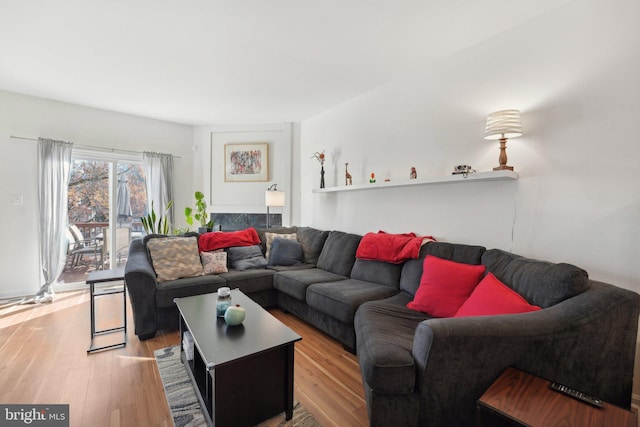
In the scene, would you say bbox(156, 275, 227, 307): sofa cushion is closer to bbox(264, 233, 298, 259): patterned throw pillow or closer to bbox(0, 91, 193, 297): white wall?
bbox(264, 233, 298, 259): patterned throw pillow

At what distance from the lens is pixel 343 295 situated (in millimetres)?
2430

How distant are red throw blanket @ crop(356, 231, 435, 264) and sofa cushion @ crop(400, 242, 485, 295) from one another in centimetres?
6

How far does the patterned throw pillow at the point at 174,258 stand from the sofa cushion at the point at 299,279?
2.73 ft

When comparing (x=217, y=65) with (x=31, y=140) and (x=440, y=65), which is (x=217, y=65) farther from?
(x=31, y=140)

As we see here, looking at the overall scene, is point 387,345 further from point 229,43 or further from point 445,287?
point 229,43

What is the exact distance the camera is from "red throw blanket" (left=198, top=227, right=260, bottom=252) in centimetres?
348

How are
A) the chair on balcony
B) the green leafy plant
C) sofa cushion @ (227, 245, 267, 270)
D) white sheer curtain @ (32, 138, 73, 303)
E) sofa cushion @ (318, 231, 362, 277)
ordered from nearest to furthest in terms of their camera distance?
sofa cushion @ (318, 231, 362, 277) < sofa cushion @ (227, 245, 267, 270) < white sheer curtain @ (32, 138, 73, 303) < the chair on balcony < the green leafy plant

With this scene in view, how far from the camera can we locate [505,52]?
230cm

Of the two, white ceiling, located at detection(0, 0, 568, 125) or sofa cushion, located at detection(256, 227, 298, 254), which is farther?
sofa cushion, located at detection(256, 227, 298, 254)

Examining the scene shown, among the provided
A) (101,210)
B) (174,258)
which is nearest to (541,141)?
(174,258)

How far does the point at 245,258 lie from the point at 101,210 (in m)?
2.40

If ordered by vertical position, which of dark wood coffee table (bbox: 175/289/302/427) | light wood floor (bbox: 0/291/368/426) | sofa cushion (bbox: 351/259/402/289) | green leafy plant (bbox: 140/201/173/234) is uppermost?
green leafy plant (bbox: 140/201/173/234)

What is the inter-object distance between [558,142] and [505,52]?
0.85m

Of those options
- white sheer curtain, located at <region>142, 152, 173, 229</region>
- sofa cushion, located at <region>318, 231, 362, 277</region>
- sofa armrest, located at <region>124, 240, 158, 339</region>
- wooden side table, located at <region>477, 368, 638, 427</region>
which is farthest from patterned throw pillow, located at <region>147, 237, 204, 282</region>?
wooden side table, located at <region>477, 368, 638, 427</region>
